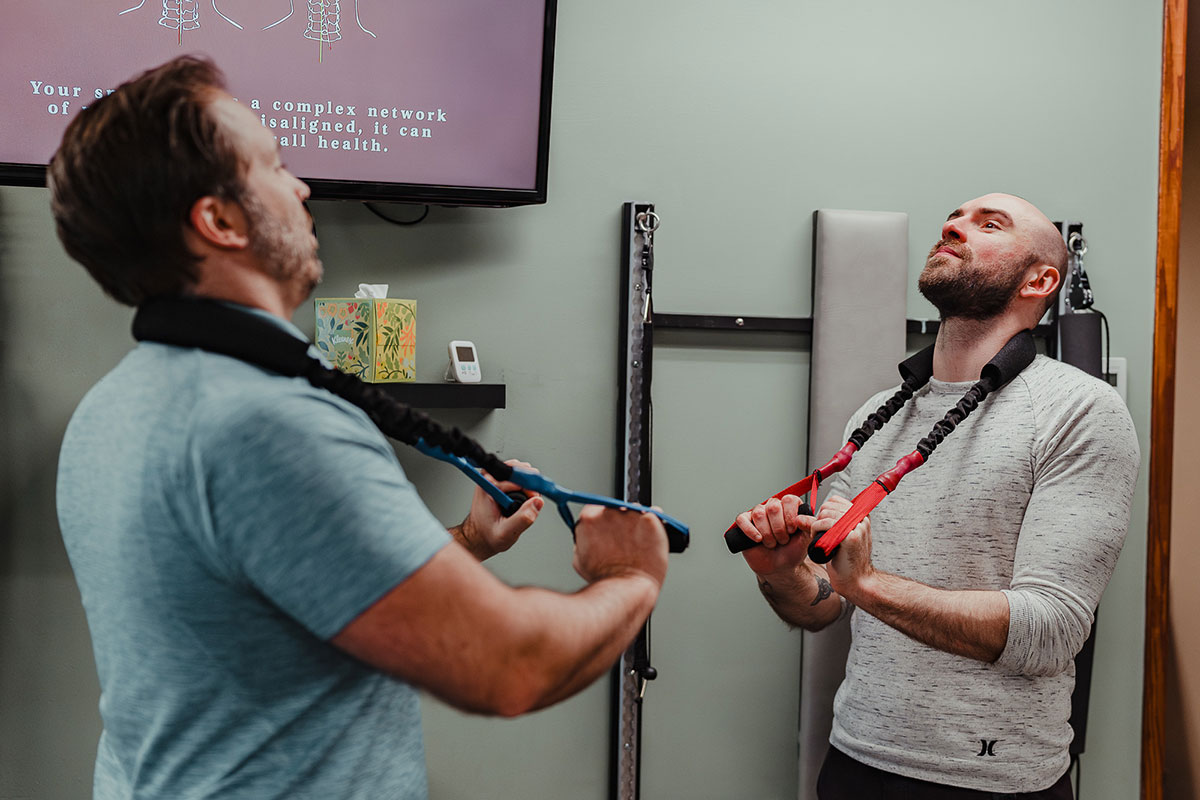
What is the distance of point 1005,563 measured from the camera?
1.63 metres

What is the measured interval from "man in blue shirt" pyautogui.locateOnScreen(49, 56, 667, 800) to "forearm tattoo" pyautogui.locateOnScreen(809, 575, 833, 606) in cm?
89

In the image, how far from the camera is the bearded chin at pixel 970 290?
5.72 feet

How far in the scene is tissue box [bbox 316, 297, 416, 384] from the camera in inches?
70.7

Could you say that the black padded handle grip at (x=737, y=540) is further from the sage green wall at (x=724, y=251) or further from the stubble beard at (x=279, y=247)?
the stubble beard at (x=279, y=247)

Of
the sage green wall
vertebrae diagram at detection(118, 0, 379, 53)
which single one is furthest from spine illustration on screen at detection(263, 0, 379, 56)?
the sage green wall

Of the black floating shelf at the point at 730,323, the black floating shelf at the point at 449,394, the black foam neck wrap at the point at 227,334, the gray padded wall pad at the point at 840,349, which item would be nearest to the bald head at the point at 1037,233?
the gray padded wall pad at the point at 840,349

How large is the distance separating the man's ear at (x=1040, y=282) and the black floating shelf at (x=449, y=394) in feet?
3.28

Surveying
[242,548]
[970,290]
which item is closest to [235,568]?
[242,548]

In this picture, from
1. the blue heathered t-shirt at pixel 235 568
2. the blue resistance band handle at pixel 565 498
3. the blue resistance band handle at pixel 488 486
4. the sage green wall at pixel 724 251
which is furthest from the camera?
the sage green wall at pixel 724 251

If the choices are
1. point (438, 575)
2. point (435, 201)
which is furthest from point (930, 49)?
point (438, 575)

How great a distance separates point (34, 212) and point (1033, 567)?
189cm

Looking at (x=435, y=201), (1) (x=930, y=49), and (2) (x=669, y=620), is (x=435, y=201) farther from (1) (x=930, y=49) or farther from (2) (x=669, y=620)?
(1) (x=930, y=49)

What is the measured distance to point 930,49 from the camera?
2.14m

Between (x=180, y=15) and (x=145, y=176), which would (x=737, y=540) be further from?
(x=180, y=15)
